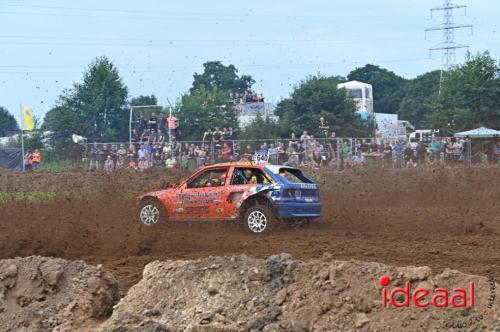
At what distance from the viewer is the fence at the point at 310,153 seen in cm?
2959

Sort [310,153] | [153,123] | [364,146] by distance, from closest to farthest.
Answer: [310,153], [364,146], [153,123]

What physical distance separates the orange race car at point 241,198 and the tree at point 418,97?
202 feet

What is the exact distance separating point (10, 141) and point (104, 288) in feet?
134

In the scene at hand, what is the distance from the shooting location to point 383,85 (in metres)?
93.9

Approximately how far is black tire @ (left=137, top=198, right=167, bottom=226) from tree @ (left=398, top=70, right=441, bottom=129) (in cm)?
6157

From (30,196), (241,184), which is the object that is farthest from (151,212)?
(30,196)

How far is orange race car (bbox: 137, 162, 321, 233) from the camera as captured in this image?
52.7 ft

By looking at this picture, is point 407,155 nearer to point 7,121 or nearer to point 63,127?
point 63,127

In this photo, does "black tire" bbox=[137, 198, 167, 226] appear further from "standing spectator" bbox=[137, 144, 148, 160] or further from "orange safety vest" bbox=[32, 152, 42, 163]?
"orange safety vest" bbox=[32, 152, 42, 163]

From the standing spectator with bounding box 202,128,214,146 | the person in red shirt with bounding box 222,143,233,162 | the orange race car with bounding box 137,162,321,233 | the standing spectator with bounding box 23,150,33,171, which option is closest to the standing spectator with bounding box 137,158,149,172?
the standing spectator with bounding box 202,128,214,146

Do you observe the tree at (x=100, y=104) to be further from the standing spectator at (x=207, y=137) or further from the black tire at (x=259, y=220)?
the black tire at (x=259, y=220)

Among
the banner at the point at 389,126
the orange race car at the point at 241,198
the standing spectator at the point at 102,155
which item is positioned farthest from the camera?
the banner at the point at 389,126

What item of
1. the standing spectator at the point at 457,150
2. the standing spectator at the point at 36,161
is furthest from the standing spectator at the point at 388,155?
the standing spectator at the point at 36,161

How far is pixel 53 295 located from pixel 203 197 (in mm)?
7651
